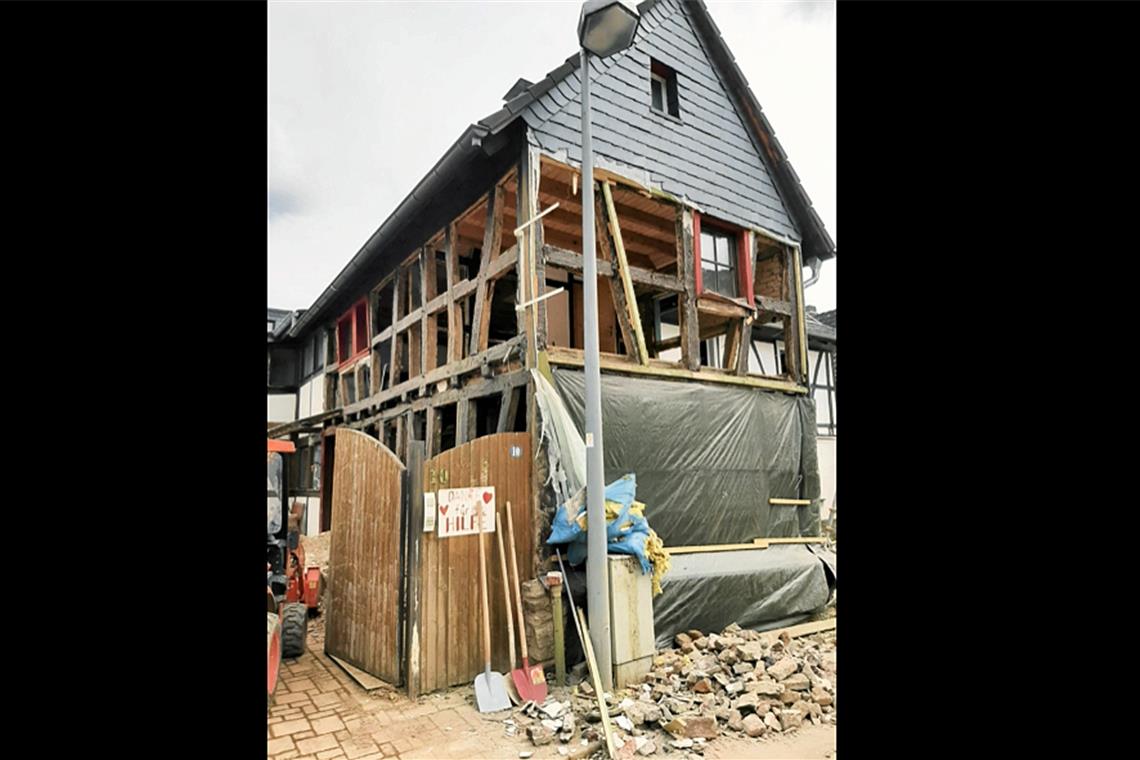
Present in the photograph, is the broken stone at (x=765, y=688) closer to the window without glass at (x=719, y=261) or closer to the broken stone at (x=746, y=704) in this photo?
the broken stone at (x=746, y=704)

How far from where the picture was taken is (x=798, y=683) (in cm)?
564

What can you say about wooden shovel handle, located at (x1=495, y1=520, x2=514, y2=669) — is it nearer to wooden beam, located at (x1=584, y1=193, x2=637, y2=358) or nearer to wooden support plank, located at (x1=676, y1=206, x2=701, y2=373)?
wooden beam, located at (x1=584, y1=193, x2=637, y2=358)

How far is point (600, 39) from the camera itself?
5.24m

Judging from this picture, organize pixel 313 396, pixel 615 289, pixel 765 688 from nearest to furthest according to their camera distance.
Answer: pixel 765 688, pixel 615 289, pixel 313 396

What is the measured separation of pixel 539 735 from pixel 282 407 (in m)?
13.8

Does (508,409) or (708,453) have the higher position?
(508,409)

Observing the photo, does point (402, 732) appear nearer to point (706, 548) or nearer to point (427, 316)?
point (706, 548)

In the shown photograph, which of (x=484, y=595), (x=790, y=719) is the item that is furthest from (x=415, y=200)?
(x=790, y=719)

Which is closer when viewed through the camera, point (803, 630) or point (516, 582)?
point (516, 582)

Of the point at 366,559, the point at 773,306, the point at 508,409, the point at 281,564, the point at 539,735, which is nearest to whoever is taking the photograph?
the point at 539,735

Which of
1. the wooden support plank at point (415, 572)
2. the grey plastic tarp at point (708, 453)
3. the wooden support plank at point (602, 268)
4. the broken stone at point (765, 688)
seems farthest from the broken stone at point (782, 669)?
the wooden support plank at point (602, 268)
